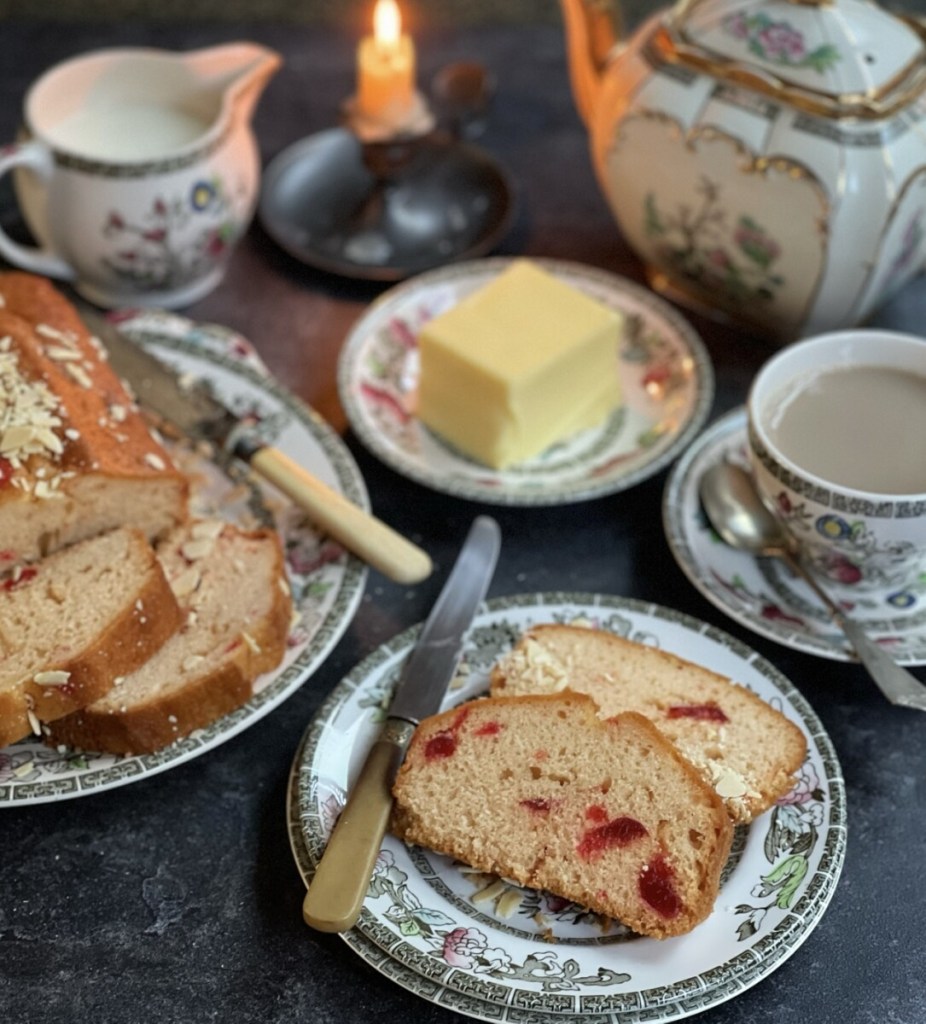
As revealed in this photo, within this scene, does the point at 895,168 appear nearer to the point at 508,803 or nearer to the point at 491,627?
the point at 491,627

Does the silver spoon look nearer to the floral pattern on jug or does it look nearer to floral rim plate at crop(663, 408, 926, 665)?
floral rim plate at crop(663, 408, 926, 665)

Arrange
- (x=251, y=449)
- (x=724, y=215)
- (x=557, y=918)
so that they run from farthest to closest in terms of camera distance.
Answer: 1. (x=724, y=215)
2. (x=251, y=449)
3. (x=557, y=918)

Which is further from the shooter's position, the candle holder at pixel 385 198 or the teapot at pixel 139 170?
the candle holder at pixel 385 198

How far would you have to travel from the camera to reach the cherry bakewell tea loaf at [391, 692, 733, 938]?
1.20 metres

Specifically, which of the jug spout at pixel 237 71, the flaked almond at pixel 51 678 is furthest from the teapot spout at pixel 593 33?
the flaked almond at pixel 51 678

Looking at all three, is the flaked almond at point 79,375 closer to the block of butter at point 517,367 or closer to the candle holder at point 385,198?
the block of butter at point 517,367

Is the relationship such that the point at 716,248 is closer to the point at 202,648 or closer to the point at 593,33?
the point at 593,33

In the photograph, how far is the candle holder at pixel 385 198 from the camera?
2.16 meters

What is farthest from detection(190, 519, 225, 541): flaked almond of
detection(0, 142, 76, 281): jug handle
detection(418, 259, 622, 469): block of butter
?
detection(0, 142, 76, 281): jug handle

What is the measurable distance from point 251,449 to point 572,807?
717 mm

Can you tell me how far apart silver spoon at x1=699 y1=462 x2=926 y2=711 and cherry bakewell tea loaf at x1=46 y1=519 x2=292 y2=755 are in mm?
586

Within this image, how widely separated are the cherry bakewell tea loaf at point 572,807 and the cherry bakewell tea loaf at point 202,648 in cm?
23

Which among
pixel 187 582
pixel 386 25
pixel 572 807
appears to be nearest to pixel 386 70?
pixel 386 25

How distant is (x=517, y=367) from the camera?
5.68 ft
